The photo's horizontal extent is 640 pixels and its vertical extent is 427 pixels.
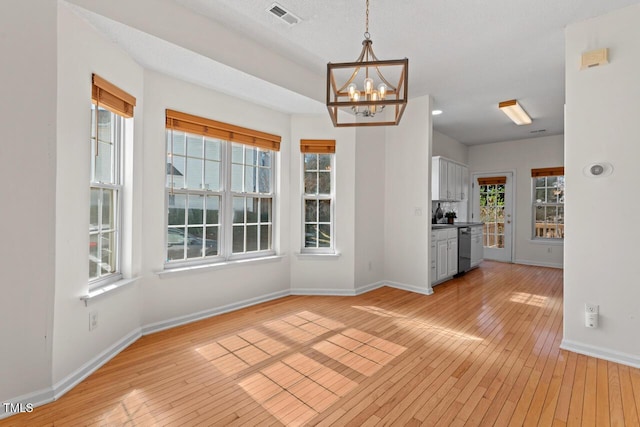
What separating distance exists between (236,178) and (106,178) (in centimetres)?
146

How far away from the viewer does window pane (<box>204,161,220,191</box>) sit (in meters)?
3.60

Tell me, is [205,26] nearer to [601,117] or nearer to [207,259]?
[207,259]

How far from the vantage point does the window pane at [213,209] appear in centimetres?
362

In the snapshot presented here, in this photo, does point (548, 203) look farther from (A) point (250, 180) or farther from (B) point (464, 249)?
(A) point (250, 180)

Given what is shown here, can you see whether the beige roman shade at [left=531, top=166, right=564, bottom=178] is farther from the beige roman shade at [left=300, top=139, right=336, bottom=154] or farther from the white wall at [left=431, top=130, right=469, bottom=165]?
the beige roman shade at [left=300, top=139, right=336, bottom=154]

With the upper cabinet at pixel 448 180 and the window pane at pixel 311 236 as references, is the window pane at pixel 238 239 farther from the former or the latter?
the upper cabinet at pixel 448 180

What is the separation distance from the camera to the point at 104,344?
2.50 m

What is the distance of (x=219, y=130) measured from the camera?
141 inches

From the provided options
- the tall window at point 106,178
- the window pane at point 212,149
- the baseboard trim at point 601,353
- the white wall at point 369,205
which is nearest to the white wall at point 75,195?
the tall window at point 106,178

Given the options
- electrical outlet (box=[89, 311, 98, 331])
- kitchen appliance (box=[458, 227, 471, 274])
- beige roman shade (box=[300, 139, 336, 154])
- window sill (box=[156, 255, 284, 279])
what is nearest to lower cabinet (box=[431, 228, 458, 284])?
kitchen appliance (box=[458, 227, 471, 274])

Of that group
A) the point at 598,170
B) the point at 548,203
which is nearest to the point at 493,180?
the point at 548,203

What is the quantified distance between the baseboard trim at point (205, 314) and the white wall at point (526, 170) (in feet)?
19.3

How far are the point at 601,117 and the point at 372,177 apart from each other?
2677 mm

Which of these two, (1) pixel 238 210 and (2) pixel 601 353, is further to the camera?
(1) pixel 238 210
